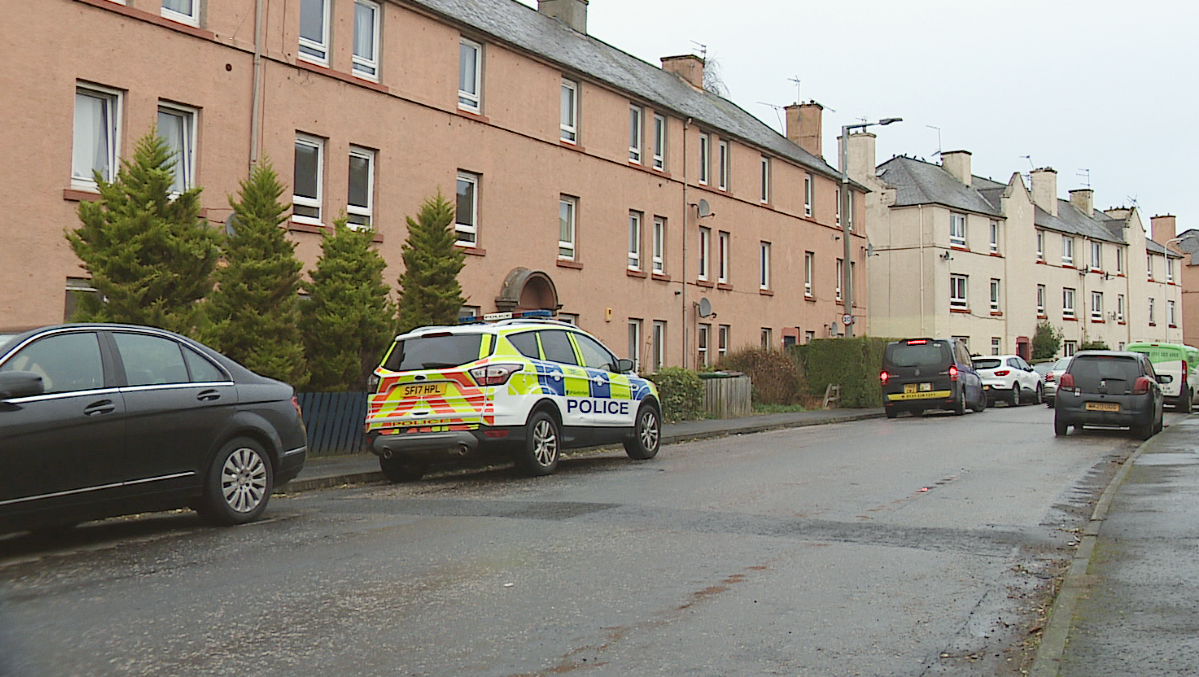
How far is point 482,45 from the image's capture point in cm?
2416

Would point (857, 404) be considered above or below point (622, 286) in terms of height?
below

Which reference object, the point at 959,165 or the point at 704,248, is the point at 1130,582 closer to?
the point at 704,248

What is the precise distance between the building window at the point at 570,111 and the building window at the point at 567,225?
1500 millimetres

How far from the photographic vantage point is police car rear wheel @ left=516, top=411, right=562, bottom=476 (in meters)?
12.8

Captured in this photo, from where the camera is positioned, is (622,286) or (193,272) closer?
(193,272)

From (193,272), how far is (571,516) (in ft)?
21.1

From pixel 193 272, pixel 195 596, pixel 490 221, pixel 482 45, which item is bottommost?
pixel 195 596

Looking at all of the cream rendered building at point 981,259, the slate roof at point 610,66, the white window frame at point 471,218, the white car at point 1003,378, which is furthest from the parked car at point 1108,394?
the cream rendered building at point 981,259

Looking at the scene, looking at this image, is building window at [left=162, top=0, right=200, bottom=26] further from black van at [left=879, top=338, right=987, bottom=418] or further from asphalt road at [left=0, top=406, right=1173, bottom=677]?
black van at [left=879, top=338, right=987, bottom=418]

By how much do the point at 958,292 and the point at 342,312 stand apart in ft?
139

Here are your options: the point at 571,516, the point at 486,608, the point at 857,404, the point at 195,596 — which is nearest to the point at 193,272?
the point at 571,516

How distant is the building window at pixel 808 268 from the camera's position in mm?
39250

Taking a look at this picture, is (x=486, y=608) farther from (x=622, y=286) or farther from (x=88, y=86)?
(x=622, y=286)

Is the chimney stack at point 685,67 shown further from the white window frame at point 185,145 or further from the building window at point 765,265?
the white window frame at point 185,145
